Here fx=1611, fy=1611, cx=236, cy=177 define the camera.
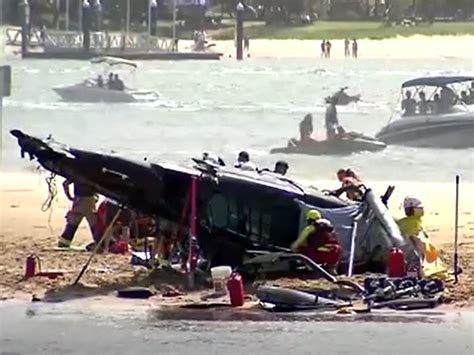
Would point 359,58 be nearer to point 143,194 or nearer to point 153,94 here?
point 153,94

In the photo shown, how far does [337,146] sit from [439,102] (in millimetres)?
4433

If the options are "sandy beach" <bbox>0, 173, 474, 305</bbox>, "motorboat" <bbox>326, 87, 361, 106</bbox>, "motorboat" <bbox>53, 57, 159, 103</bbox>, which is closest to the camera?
"sandy beach" <bbox>0, 173, 474, 305</bbox>

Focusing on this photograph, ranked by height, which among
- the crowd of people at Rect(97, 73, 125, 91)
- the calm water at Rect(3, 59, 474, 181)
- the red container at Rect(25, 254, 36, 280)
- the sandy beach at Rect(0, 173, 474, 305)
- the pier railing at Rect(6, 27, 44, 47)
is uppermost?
the red container at Rect(25, 254, 36, 280)

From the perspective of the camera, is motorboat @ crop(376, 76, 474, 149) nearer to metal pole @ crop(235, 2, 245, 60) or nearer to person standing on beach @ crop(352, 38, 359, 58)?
metal pole @ crop(235, 2, 245, 60)

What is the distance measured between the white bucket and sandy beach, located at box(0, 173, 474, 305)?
0.85 metres

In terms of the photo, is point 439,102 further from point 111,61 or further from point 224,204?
point 224,204

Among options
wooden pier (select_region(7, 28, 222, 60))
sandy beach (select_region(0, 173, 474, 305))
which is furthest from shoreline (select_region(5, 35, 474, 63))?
sandy beach (select_region(0, 173, 474, 305))

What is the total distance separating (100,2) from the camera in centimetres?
6150

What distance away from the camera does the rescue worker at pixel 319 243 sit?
14.0 meters

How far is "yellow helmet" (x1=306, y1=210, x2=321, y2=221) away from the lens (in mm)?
14031

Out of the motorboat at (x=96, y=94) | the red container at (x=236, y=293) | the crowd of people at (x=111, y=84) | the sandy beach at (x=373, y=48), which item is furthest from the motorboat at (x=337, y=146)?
the red container at (x=236, y=293)

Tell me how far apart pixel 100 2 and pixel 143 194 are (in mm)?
48104

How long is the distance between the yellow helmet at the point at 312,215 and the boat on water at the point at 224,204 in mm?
89

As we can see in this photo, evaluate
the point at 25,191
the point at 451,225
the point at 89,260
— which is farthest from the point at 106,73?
the point at 89,260
